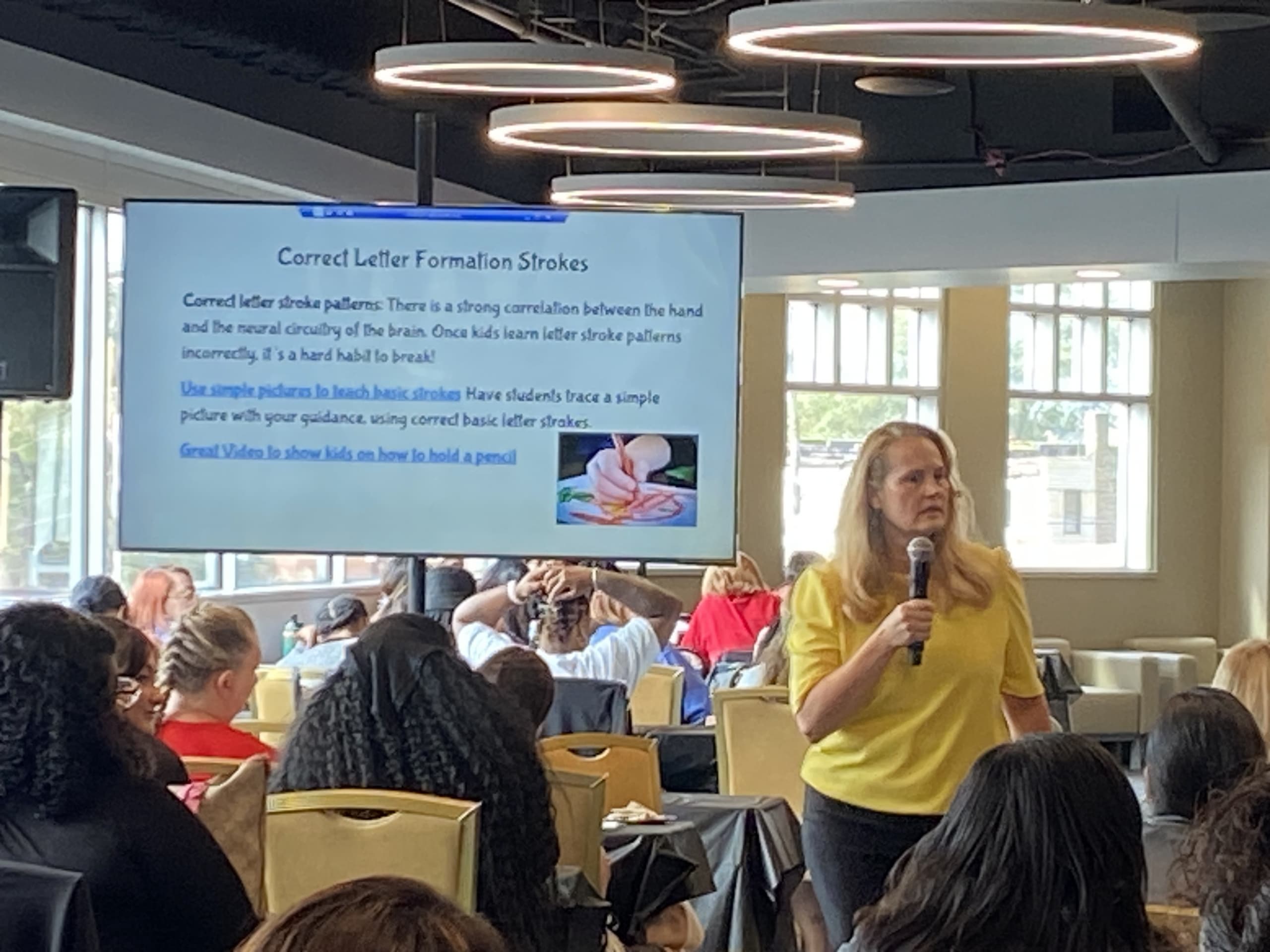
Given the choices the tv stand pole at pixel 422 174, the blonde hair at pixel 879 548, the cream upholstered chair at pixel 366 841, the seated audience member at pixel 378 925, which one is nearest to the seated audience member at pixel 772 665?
the tv stand pole at pixel 422 174

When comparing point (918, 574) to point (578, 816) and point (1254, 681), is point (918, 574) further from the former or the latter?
point (1254, 681)

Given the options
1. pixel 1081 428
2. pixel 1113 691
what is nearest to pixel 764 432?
pixel 1081 428

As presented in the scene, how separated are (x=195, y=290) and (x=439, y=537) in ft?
2.39

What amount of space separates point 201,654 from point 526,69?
→ 2.37 meters

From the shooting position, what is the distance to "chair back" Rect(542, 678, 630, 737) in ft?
18.8

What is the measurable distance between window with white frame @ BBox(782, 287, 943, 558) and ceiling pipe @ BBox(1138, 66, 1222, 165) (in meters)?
4.54

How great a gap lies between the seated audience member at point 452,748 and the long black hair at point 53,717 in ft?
1.66

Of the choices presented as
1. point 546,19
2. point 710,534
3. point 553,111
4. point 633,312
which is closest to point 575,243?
point 633,312

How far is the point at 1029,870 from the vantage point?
2.02 metres

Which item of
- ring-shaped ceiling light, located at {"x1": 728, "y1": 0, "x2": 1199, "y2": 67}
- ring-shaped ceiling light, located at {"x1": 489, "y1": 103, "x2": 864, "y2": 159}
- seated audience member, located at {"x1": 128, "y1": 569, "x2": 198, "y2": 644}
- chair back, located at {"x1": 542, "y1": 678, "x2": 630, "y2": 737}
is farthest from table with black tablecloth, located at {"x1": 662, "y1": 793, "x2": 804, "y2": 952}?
seated audience member, located at {"x1": 128, "y1": 569, "x2": 198, "y2": 644}

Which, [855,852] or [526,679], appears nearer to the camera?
[855,852]

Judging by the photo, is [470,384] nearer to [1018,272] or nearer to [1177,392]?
[1018,272]

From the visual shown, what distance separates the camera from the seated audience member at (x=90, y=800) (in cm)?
290

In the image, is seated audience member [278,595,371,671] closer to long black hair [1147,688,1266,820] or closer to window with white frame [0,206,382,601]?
window with white frame [0,206,382,601]
